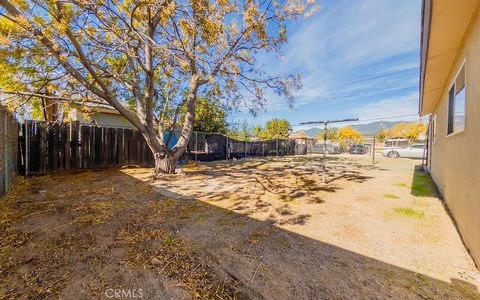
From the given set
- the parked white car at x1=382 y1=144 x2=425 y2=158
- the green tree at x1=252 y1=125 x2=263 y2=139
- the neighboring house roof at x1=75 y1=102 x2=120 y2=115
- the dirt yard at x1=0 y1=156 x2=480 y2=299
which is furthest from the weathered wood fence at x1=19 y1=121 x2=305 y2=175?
the green tree at x1=252 y1=125 x2=263 y2=139

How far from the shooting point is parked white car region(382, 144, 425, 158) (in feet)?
62.1

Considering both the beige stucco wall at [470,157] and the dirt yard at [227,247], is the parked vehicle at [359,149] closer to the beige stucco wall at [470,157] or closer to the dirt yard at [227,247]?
the dirt yard at [227,247]

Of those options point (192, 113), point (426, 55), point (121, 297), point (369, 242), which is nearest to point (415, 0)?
point (426, 55)

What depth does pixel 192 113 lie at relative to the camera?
8.45 m

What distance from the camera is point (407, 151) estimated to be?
65.2ft

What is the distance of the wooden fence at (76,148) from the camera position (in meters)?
6.95

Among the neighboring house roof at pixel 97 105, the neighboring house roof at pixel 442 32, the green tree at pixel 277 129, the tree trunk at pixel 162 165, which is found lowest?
the tree trunk at pixel 162 165

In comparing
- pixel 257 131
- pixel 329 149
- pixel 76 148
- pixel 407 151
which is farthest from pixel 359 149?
pixel 76 148

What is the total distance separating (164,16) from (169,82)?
3.68 m

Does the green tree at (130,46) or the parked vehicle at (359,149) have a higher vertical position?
the green tree at (130,46)

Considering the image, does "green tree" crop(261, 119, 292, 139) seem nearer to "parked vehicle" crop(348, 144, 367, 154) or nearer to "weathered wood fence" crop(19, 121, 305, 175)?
"parked vehicle" crop(348, 144, 367, 154)

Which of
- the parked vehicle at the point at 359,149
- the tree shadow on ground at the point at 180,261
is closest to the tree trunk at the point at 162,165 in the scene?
the tree shadow on ground at the point at 180,261

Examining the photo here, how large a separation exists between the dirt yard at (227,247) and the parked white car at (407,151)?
1825 cm

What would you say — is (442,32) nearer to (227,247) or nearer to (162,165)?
(227,247)
